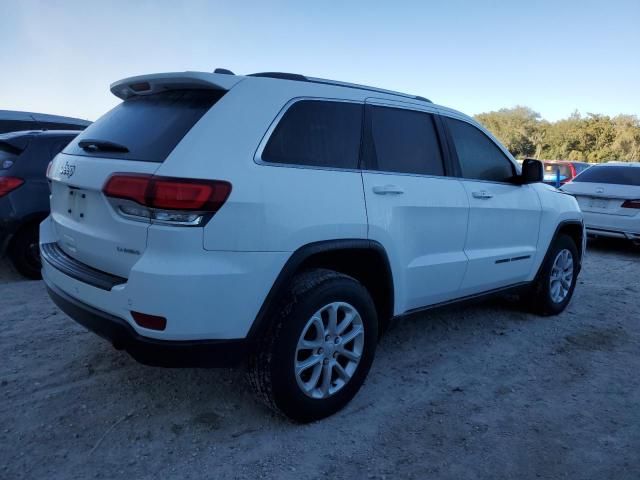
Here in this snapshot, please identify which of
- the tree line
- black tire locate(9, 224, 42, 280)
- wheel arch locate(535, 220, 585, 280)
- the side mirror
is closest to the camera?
the side mirror

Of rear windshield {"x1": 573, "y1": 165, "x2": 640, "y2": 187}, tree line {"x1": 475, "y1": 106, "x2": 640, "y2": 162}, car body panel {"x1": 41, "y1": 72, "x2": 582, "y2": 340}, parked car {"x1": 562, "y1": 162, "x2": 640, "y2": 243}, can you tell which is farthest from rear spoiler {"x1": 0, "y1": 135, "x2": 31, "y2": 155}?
tree line {"x1": 475, "y1": 106, "x2": 640, "y2": 162}

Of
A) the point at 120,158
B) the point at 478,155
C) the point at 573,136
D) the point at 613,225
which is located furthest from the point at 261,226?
the point at 573,136

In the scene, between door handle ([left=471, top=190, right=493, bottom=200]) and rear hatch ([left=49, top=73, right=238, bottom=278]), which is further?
door handle ([left=471, top=190, right=493, bottom=200])

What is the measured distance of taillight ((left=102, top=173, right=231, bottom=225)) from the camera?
7.29ft

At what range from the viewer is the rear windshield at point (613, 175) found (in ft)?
27.5

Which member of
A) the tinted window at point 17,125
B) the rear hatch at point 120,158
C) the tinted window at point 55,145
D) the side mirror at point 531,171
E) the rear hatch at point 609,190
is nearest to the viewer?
the rear hatch at point 120,158

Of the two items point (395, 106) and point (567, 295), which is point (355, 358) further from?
point (567, 295)

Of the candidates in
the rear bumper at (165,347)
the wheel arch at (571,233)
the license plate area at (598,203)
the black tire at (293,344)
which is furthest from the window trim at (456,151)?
the license plate area at (598,203)

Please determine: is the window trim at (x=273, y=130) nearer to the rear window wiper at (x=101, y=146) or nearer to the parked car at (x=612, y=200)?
the rear window wiper at (x=101, y=146)

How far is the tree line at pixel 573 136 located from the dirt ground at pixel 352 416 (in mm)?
36555

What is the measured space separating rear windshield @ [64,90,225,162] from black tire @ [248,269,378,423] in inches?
36.4

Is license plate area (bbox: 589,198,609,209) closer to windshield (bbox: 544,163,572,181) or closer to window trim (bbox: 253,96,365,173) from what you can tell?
window trim (bbox: 253,96,365,173)

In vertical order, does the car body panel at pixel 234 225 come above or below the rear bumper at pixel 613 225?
above

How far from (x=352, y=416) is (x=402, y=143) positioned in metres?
1.70
